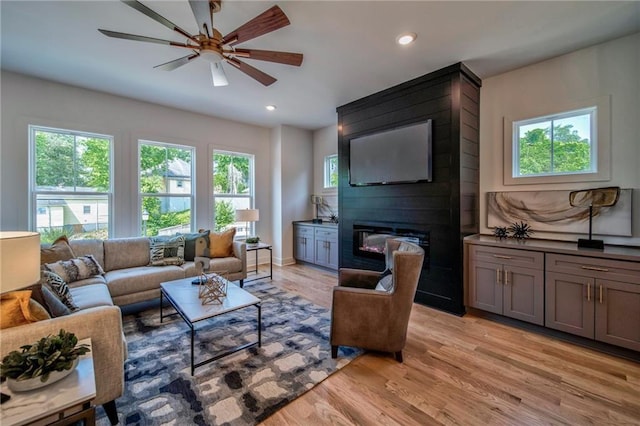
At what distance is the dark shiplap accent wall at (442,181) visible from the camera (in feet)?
9.93

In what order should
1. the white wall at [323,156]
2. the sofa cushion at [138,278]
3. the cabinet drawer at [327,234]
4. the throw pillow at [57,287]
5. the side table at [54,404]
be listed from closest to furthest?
1. the side table at [54,404]
2. the throw pillow at [57,287]
3. the sofa cushion at [138,278]
4. the cabinet drawer at [327,234]
5. the white wall at [323,156]

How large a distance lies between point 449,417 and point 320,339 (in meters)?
1.18

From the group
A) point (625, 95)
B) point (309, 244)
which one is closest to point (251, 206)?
point (309, 244)

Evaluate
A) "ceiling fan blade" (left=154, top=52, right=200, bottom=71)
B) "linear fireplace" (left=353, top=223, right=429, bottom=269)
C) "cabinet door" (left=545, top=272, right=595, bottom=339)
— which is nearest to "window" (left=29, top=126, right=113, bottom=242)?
"ceiling fan blade" (left=154, top=52, right=200, bottom=71)

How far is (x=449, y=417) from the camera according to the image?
63.9 inches

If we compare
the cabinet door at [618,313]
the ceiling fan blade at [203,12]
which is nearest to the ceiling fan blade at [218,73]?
the ceiling fan blade at [203,12]

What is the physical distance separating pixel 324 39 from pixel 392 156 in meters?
1.69

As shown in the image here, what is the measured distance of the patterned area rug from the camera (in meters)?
1.66

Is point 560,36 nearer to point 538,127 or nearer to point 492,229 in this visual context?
point 538,127

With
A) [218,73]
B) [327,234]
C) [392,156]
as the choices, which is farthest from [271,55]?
[327,234]

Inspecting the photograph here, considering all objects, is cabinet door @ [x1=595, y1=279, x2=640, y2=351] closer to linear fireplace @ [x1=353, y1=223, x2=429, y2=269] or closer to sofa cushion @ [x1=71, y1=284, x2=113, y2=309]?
linear fireplace @ [x1=353, y1=223, x2=429, y2=269]

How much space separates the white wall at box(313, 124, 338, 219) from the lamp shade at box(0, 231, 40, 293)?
14.8 ft

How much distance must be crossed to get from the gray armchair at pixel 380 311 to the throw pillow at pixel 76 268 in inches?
107

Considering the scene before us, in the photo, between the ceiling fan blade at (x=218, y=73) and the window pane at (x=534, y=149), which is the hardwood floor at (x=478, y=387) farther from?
the ceiling fan blade at (x=218, y=73)
